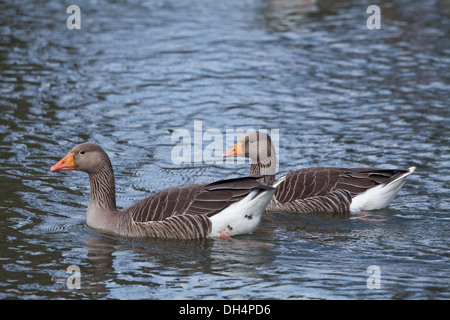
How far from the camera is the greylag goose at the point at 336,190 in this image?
1035 cm

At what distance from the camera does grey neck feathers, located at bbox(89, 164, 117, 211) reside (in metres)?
9.82

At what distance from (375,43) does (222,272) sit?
1314 centimetres

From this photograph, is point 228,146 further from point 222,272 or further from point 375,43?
point 375,43

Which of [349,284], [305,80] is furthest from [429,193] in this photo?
[305,80]

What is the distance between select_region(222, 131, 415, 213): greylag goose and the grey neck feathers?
79.7 inches

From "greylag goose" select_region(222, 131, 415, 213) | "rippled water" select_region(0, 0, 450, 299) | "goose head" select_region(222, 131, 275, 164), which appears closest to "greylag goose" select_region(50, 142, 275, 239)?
"rippled water" select_region(0, 0, 450, 299)

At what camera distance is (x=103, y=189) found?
9836mm

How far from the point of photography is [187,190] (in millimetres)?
9500

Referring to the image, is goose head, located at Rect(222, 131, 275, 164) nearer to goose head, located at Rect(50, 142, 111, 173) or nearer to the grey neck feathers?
the grey neck feathers

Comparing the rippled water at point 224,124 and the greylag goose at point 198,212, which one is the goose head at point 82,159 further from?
the rippled water at point 224,124

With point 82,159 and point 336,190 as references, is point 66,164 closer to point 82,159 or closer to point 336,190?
point 82,159

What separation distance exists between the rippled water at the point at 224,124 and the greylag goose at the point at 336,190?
0.19 metres
